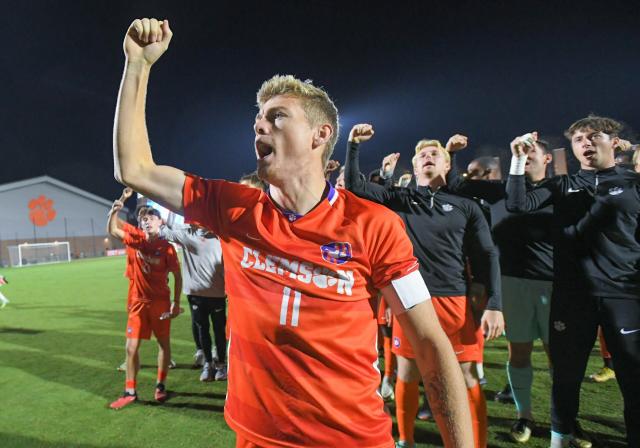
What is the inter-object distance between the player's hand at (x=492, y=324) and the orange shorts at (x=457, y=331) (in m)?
0.19

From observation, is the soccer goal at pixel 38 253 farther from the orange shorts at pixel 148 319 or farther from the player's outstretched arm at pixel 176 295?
the orange shorts at pixel 148 319

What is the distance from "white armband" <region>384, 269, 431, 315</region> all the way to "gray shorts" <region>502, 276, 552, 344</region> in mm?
2926

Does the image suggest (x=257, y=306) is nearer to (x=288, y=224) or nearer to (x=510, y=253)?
(x=288, y=224)

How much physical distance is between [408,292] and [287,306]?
1.58 ft

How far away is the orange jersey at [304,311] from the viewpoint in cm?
158

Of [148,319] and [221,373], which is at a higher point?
[148,319]

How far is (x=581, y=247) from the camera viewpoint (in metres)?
3.44

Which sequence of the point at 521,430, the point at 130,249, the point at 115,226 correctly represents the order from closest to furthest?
the point at 521,430 → the point at 115,226 → the point at 130,249

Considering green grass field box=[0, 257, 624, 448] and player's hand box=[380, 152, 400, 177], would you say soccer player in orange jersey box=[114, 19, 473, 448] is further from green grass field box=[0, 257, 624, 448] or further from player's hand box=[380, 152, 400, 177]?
player's hand box=[380, 152, 400, 177]

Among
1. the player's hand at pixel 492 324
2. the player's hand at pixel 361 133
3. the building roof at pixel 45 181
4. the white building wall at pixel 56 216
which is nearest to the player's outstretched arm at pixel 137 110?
the player's hand at pixel 361 133

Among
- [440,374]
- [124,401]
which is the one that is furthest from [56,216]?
[440,374]

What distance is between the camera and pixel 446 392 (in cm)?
152

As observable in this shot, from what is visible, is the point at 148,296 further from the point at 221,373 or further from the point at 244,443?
the point at 244,443

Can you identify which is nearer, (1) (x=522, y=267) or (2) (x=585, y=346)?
(2) (x=585, y=346)
